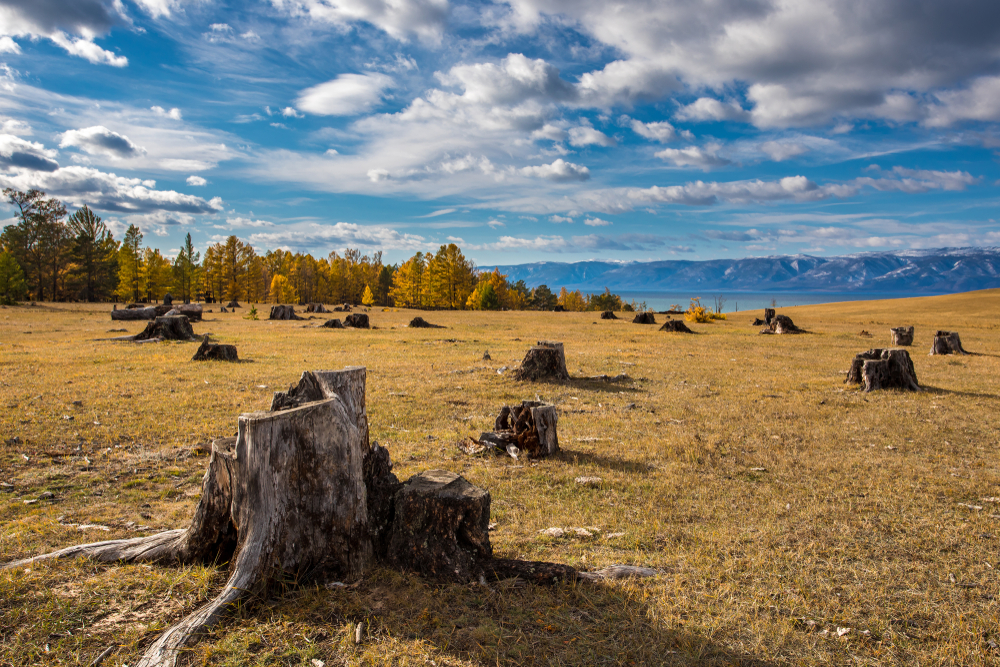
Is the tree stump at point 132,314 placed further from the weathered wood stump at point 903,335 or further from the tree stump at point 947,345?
the weathered wood stump at point 903,335

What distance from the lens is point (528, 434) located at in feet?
27.6

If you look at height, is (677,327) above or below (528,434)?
above

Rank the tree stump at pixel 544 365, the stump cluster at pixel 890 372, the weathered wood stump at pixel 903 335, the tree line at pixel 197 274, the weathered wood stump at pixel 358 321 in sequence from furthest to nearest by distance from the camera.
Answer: the tree line at pixel 197 274
the weathered wood stump at pixel 358 321
the weathered wood stump at pixel 903 335
the tree stump at pixel 544 365
the stump cluster at pixel 890 372

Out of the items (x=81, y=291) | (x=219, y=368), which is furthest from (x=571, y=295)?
(x=219, y=368)

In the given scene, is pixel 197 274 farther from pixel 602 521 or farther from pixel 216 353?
pixel 602 521

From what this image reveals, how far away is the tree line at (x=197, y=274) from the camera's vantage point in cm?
6494

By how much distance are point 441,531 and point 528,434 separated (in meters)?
4.03

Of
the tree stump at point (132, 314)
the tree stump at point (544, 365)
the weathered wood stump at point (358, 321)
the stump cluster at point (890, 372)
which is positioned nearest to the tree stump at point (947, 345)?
the stump cluster at point (890, 372)

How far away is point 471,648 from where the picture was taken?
364cm

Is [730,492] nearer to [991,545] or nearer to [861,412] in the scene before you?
[991,545]

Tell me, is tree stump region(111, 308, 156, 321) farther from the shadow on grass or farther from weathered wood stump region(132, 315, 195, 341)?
the shadow on grass

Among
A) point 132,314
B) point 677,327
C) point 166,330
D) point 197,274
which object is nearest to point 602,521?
point 166,330

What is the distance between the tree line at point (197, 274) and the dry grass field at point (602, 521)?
59.1 m

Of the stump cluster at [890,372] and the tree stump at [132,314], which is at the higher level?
the tree stump at [132,314]
